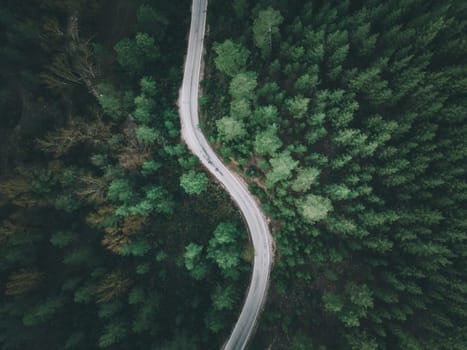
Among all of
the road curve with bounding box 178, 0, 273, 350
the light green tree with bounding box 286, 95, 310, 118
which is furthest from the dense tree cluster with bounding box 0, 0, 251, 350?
the light green tree with bounding box 286, 95, 310, 118

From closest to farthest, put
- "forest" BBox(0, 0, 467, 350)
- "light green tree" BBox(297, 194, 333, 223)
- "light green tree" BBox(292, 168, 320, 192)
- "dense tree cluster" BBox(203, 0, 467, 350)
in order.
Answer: "light green tree" BBox(297, 194, 333, 223) → "dense tree cluster" BBox(203, 0, 467, 350) → "light green tree" BBox(292, 168, 320, 192) → "forest" BBox(0, 0, 467, 350)

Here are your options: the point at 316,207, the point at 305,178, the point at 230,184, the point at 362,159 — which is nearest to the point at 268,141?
the point at 305,178

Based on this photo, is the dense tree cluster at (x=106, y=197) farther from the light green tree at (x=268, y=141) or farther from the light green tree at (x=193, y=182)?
the light green tree at (x=268, y=141)

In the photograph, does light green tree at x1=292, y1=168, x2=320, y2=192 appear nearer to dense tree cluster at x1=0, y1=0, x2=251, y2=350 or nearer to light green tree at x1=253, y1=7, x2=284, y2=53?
dense tree cluster at x1=0, y1=0, x2=251, y2=350

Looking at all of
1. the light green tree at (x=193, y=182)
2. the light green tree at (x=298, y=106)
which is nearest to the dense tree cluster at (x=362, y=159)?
the light green tree at (x=298, y=106)

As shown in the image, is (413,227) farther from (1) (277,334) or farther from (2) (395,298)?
(1) (277,334)

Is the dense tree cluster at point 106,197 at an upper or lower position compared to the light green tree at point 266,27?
lower

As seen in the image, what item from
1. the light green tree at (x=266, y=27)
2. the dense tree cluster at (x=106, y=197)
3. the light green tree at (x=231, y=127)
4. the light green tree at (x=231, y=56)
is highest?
the light green tree at (x=266, y=27)
